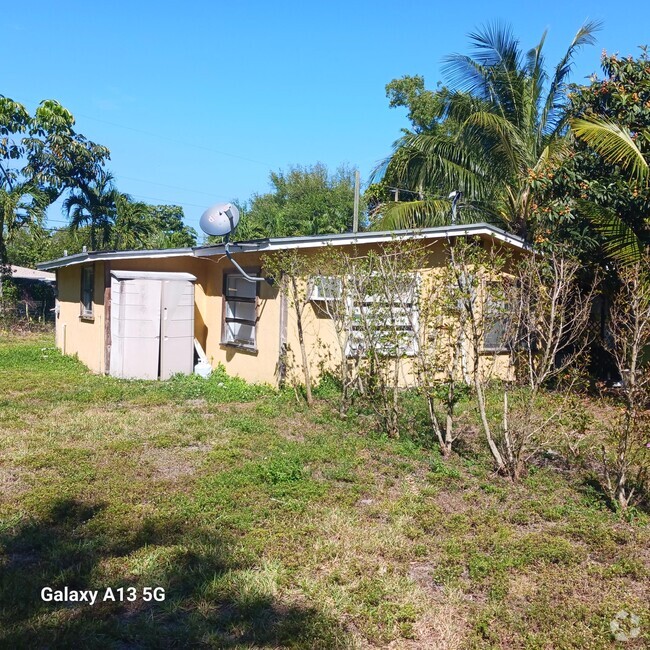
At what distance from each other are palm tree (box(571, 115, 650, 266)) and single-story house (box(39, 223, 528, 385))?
1.43 m

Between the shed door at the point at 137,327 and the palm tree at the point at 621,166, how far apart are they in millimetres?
7171

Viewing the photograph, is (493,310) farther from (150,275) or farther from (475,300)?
(150,275)

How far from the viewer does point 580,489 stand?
18.2 feet

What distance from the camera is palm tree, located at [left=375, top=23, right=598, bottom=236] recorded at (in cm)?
1334

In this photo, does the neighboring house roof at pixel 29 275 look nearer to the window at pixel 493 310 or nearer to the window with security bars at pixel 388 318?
the window with security bars at pixel 388 318

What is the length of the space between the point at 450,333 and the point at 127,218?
2284cm

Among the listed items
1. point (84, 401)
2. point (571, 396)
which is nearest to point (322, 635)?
point (571, 396)

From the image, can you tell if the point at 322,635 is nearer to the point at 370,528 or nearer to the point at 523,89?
the point at 370,528

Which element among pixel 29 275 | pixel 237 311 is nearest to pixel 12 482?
pixel 237 311

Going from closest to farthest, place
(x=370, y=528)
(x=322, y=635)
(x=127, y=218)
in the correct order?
(x=322, y=635) → (x=370, y=528) → (x=127, y=218)

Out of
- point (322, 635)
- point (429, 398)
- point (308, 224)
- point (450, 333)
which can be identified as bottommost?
point (322, 635)

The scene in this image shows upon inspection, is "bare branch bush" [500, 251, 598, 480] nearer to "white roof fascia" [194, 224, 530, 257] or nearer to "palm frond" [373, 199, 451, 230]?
"white roof fascia" [194, 224, 530, 257]

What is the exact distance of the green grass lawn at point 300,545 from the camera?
3332 mm

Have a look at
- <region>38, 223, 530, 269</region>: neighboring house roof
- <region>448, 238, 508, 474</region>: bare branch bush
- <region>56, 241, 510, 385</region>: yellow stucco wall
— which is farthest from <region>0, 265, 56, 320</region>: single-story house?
<region>448, 238, 508, 474</region>: bare branch bush
